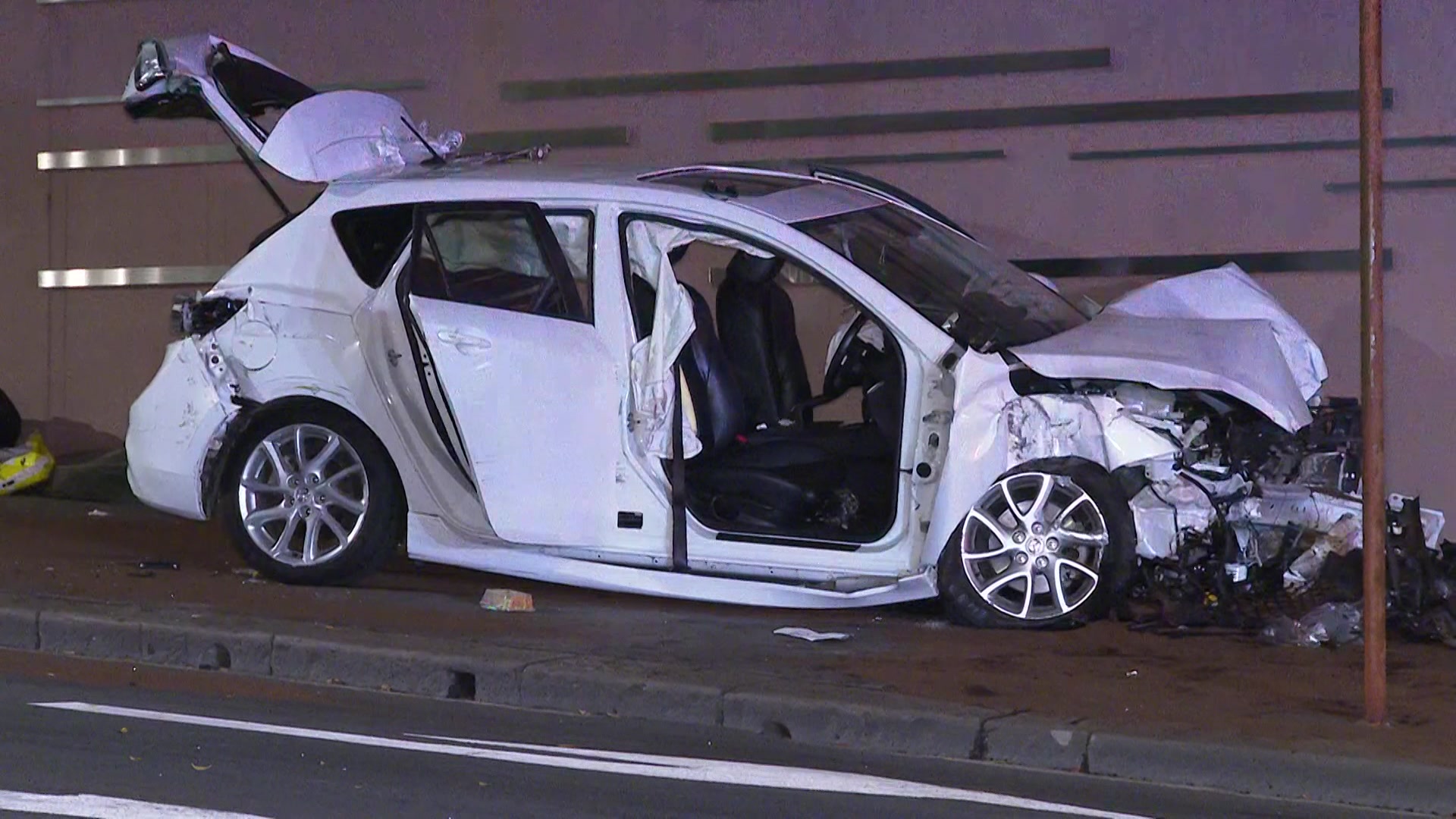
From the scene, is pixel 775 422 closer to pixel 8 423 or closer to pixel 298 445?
pixel 298 445

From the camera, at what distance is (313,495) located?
30.3 feet

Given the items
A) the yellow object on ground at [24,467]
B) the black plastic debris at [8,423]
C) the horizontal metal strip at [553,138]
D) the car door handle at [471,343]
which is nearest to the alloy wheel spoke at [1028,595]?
the car door handle at [471,343]

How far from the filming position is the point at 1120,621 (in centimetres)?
851

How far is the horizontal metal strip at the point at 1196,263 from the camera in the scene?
37.0 ft

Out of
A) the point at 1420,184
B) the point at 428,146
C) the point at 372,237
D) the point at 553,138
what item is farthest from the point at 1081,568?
the point at 553,138

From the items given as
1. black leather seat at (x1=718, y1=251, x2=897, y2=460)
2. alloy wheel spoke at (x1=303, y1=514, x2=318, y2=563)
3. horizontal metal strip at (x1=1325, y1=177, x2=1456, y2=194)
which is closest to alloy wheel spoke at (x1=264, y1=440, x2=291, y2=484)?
alloy wheel spoke at (x1=303, y1=514, x2=318, y2=563)

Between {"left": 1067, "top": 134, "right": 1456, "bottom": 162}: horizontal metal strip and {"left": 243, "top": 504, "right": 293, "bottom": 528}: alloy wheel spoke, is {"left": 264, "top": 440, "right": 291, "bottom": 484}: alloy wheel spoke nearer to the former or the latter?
{"left": 243, "top": 504, "right": 293, "bottom": 528}: alloy wheel spoke

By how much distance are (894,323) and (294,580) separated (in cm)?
294

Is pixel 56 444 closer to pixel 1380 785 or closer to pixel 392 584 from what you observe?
pixel 392 584

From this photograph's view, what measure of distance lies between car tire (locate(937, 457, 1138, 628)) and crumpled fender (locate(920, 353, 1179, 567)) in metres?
0.06

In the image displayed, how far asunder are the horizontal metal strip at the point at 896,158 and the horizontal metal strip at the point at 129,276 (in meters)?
3.98

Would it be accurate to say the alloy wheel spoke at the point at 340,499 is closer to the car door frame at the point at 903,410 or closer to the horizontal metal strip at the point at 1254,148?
the car door frame at the point at 903,410

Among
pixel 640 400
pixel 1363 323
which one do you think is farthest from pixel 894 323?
pixel 1363 323

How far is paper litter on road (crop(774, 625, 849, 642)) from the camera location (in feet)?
27.3
